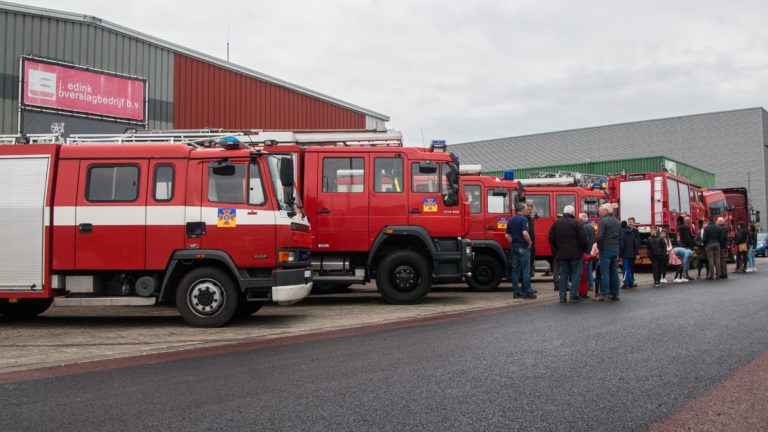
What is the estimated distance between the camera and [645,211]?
20.4 m

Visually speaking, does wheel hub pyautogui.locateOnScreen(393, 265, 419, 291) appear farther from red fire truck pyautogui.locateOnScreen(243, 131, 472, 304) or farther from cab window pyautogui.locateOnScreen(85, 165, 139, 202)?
cab window pyautogui.locateOnScreen(85, 165, 139, 202)

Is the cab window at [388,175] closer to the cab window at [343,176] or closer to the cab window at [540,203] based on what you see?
the cab window at [343,176]

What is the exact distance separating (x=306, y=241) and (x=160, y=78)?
12.5 meters

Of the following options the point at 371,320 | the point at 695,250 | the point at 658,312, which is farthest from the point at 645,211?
the point at 371,320

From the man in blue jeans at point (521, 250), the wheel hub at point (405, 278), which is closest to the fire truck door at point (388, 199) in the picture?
the wheel hub at point (405, 278)

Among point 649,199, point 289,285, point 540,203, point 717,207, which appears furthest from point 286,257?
point 717,207

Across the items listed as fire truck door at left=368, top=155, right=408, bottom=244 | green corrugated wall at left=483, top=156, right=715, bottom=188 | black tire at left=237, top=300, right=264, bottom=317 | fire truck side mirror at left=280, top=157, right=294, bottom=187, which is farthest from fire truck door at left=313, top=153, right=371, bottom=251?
green corrugated wall at left=483, top=156, right=715, bottom=188

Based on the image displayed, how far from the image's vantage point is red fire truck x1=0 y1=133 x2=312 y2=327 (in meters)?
8.41

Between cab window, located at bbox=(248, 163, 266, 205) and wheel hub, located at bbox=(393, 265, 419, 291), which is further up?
cab window, located at bbox=(248, 163, 266, 205)

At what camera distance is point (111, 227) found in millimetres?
8445

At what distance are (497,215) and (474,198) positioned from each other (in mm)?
656

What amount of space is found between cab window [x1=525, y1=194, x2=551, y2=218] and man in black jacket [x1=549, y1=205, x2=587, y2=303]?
4.63m

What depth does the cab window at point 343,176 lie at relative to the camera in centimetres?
1111

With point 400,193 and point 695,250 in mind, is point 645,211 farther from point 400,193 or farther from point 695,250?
point 400,193
